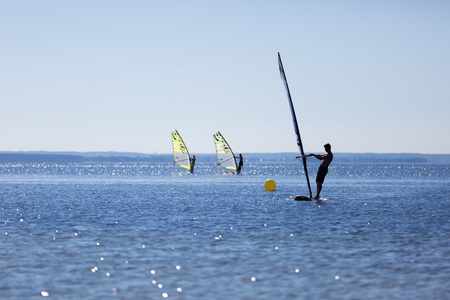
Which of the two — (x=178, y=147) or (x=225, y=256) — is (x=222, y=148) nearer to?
(x=178, y=147)

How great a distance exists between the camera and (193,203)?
126 ft

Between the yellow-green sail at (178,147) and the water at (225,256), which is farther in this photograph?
the yellow-green sail at (178,147)

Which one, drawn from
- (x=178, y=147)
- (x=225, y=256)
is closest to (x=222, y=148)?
(x=178, y=147)

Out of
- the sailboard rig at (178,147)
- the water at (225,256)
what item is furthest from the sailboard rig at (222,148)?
the water at (225,256)

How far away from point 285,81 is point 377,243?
55.5 feet

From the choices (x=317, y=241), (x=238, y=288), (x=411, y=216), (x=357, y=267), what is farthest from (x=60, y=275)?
(x=411, y=216)

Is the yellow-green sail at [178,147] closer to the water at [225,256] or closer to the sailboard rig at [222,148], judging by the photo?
the sailboard rig at [222,148]

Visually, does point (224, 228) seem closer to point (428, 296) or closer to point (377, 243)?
point (377, 243)

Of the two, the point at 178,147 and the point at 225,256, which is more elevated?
the point at 178,147

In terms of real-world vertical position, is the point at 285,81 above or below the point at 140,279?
above

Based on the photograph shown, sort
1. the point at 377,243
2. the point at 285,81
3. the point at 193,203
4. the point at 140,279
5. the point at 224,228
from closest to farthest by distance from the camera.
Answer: the point at 140,279 < the point at 377,243 < the point at 224,228 < the point at 285,81 < the point at 193,203

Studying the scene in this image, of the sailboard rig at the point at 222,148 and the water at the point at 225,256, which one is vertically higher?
the sailboard rig at the point at 222,148

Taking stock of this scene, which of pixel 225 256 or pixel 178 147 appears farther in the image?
pixel 178 147

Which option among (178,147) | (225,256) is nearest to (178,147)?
(178,147)
